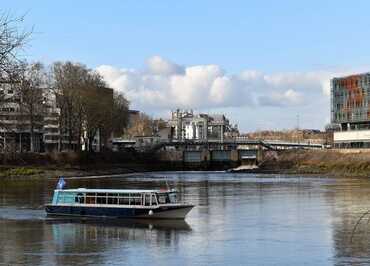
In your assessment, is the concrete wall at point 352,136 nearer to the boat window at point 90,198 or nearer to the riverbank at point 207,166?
the riverbank at point 207,166

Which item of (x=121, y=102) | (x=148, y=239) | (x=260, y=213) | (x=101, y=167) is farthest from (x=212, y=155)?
(x=148, y=239)

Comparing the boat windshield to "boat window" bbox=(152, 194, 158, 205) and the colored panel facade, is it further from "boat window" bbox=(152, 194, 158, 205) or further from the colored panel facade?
the colored panel facade

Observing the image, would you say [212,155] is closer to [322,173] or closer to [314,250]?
[322,173]

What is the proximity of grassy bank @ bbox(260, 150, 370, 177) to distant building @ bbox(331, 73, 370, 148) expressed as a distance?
43.9 feet

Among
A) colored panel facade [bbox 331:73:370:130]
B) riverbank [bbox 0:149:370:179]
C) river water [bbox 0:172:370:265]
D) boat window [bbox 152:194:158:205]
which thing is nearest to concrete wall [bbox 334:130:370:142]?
colored panel facade [bbox 331:73:370:130]

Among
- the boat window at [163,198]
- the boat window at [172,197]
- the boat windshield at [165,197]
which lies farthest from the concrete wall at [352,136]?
the boat window at [163,198]

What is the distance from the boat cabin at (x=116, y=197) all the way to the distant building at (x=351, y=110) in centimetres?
12926

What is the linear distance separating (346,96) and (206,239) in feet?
506

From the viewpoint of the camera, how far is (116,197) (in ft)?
168

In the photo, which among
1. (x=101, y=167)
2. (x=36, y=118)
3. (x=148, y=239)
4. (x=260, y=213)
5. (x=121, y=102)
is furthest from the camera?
(x=121, y=102)

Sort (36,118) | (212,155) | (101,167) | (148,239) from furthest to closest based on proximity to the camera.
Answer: (212,155)
(101,167)
(36,118)
(148,239)

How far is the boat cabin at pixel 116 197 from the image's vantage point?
4959 cm

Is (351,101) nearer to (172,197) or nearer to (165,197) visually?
(172,197)

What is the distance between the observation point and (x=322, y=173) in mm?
140625
